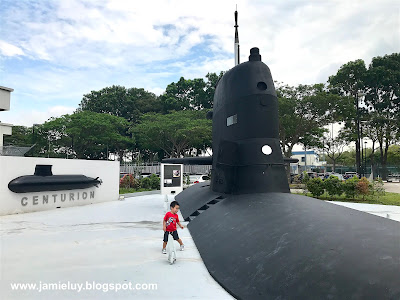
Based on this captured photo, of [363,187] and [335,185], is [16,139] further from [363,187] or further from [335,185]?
[363,187]

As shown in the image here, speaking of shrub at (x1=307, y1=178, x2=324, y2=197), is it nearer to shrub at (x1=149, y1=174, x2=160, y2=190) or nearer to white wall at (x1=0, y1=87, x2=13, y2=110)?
shrub at (x1=149, y1=174, x2=160, y2=190)

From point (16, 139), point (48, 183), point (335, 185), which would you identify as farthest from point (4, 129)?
point (335, 185)

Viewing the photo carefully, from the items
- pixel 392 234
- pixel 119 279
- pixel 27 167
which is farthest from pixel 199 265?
pixel 27 167

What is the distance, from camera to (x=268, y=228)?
427 centimetres

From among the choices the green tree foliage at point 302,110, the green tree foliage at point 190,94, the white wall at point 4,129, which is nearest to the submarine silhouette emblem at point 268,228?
the green tree foliage at point 302,110

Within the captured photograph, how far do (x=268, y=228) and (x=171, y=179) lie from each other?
42.5 feet

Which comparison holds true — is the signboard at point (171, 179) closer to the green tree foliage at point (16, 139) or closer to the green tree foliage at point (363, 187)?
the green tree foliage at point (363, 187)

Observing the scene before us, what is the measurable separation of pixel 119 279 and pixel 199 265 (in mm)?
1299

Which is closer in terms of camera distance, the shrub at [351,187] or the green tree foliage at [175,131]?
the shrub at [351,187]

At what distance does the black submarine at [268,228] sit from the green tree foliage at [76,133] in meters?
35.2

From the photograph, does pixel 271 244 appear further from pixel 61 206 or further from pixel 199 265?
pixel 61 206

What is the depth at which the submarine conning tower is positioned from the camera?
20.7 ft

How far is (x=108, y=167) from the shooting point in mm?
16250

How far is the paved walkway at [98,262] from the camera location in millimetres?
3818
